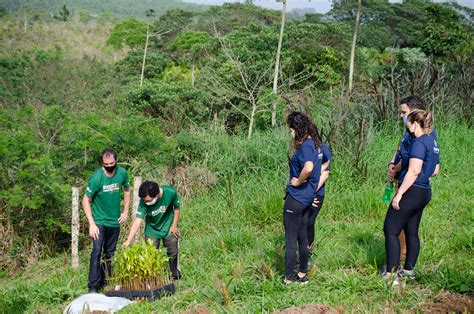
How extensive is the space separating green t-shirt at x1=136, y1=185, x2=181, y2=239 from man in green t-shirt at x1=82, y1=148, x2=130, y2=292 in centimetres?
48

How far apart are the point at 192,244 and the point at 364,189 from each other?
2569 millimetres

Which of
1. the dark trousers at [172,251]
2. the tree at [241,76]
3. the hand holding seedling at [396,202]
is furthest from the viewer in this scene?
the tree at [241,76]

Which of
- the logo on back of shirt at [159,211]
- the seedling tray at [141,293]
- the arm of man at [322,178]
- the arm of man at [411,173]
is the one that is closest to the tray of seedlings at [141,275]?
the seedling tray at [141,293]

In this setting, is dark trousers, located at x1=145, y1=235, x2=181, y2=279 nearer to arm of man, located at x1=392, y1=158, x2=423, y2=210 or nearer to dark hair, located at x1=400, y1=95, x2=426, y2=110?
arm of man, located at x1=392, y1=158, x2=423, y2=210

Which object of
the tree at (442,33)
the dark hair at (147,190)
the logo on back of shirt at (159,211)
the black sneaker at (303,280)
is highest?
the tree at (442,33)

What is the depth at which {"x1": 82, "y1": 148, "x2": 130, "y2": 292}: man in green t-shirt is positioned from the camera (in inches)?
221

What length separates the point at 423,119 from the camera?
445 cm

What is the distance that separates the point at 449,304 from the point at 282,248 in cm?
202

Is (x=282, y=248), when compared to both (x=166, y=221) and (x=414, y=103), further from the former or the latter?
(x=414, y=103)

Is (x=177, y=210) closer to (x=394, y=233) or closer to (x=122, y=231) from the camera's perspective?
(x=394, y=233)

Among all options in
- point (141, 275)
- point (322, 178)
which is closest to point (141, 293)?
point (141, 275)

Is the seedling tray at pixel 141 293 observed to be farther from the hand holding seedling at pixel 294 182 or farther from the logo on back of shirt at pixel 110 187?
the hand holding seedling at pixel 294 182

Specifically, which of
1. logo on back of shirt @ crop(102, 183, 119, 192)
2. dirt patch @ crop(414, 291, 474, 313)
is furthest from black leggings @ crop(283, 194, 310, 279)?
logo on back of shirt @ crop(102, 183, 119, 192)

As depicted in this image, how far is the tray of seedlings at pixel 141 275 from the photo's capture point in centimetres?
491
